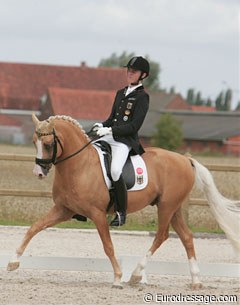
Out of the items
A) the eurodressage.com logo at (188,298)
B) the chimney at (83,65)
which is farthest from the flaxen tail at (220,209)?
the chimney at (83,65)

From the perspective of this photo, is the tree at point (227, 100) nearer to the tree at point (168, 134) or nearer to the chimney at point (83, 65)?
the chimney at point (83, 65)

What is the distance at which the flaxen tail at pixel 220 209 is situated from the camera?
905 cm

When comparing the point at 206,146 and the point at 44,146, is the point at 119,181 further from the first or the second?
the point at 206,146

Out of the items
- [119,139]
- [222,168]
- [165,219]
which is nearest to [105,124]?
[119,139]

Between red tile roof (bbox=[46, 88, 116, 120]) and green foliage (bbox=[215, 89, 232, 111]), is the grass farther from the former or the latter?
green foliage (bbox=[215, 89, 232, 111])

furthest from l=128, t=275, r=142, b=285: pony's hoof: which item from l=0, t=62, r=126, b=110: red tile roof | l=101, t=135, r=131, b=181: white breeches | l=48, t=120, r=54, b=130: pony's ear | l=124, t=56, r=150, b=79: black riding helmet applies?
l=0, t=62, r=126, b=110: red tile roof

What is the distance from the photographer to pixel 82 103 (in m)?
75.3

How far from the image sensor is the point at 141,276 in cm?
838

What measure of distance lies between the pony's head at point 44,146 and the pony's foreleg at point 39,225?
0.51 m

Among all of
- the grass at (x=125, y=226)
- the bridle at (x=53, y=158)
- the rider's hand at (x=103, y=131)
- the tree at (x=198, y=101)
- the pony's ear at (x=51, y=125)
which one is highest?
the pony's ear at (x=51, y=125)

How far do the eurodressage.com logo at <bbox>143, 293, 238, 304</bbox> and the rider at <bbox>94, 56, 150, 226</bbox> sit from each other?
3.08 feet

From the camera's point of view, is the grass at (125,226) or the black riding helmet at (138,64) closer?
the black riding helmet at (138,64)

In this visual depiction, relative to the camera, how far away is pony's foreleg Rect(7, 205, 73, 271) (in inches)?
319

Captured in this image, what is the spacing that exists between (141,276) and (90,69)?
75819 millimetres
